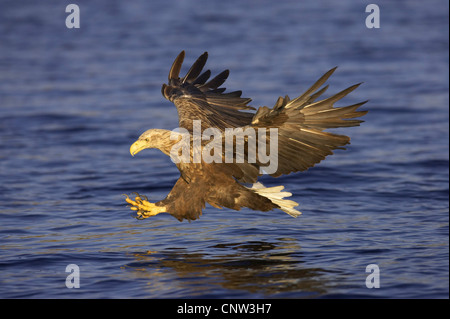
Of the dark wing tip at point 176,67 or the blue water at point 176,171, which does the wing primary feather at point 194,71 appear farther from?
the blue water at point 176,171

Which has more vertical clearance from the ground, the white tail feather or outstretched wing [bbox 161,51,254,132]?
outstretched wing [bbox 161,51,254,132]

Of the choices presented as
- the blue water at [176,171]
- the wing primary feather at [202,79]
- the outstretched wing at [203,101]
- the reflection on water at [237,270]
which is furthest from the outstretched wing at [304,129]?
the wing primary feather at [202,79]

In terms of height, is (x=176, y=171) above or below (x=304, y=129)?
below

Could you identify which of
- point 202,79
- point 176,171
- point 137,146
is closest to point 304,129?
point 137,146

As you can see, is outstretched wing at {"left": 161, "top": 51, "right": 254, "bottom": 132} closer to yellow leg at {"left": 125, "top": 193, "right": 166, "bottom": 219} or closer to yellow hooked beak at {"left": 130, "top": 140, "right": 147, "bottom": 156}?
yellow hooked beak at {"left": 130, "top": 140, "right": 147, "bottom": 156}

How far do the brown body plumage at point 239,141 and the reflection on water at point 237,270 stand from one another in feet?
1.21

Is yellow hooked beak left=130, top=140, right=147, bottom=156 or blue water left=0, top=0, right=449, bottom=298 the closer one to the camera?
blue water left=0, top=0, right=449, bottom=298

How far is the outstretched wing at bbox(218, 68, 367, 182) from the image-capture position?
208 inches

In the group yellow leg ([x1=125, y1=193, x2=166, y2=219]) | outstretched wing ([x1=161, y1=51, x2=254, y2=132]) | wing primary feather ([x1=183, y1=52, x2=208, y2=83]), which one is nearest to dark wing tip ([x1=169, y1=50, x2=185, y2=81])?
outstretched wing ([x1=161, y1=51, x2=254, y2=132])

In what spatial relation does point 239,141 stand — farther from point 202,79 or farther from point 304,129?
point 202,79

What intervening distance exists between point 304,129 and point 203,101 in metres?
1.75

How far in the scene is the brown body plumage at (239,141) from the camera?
5340 millimetres

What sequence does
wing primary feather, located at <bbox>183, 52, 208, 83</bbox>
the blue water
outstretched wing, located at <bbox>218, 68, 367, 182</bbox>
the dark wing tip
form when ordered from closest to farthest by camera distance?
outstretched wing, located at <bbox>218, 68, 367, 182</bbox>
the blue water
the dark wing tip
wing primary feather, located at <bbox>183, 52, 208, 83</bbox>

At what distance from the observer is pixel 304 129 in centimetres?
550
